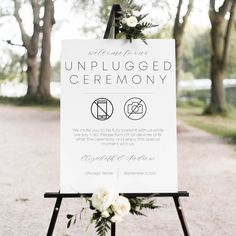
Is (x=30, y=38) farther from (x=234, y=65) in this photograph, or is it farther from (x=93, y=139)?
(x=93, y=139)

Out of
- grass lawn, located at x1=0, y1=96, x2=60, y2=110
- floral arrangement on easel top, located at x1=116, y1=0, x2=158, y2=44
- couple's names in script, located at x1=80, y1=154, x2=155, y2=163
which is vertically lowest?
couple's names in script, located at x1=80, y1=154, x2=155, y2=163

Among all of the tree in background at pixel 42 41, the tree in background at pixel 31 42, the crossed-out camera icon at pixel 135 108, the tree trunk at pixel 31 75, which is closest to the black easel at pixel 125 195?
the crossed-out camera icon at pixel 135 108

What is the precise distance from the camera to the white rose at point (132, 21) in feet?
9.08

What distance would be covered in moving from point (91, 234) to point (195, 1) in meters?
12.8

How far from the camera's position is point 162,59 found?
107 inches

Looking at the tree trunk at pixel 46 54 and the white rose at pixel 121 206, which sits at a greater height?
the tree trunk at pixel 46 54

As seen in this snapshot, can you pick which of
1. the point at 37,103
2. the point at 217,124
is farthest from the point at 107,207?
the point at 37,103

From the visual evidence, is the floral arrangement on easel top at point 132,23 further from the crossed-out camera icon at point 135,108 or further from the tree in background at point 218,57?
the tree in background at point 218,57

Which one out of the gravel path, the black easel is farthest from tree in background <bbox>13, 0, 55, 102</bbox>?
the black easel

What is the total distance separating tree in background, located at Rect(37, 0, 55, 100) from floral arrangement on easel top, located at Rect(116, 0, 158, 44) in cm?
1466

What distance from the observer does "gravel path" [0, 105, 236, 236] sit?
397 centimetres

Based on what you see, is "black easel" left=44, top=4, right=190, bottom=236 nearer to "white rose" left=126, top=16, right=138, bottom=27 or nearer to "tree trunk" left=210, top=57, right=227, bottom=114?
"white rose" left=126, top=16, right=138, bottom=27

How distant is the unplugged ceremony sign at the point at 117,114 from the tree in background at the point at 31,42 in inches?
611

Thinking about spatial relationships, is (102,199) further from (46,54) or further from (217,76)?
(46,54)
